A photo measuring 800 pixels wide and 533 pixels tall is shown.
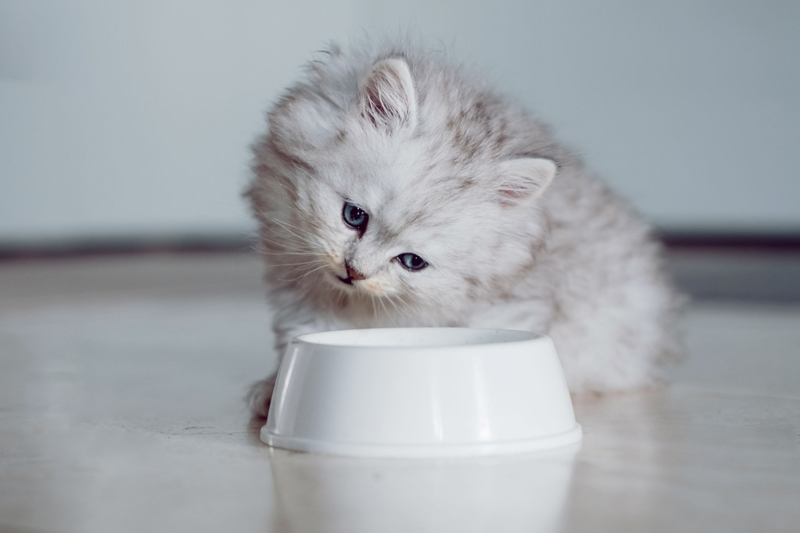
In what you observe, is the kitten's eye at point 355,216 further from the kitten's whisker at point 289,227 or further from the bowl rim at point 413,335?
the bowl rim at point 413,335

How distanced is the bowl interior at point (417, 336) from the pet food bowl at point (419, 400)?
18 cm

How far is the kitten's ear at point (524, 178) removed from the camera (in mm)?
1813

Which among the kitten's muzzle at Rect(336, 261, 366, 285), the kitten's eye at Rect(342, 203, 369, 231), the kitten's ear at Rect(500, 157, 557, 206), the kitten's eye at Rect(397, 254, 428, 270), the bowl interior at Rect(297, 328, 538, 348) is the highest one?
the kitten's ear at Rect(500, 157, 557, 206)

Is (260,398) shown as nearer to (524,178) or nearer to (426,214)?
(426,214)

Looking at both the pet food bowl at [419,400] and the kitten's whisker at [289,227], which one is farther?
the kitten's whisker at [289,227]

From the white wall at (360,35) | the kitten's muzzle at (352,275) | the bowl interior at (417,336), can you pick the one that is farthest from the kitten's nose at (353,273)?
the white wall at (360,35)

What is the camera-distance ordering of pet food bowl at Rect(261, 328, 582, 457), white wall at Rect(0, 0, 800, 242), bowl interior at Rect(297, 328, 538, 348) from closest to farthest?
1. pet food bowl at Rect(261, 328, 582, 457)
2. bowl interior at Rect(297, 328, 538, 348)
3. white wall at Rect(0, 0, 800, 242)

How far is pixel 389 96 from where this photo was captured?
1812 millimetres

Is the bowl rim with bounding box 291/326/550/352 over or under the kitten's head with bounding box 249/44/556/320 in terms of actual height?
under

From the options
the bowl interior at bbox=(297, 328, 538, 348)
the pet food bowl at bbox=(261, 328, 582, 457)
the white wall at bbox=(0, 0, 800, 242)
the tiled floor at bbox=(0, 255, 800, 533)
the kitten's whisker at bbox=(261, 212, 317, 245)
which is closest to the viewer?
the tiled floor at bbox=(0, 255, 800, 533)

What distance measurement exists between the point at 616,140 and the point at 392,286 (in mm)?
4631

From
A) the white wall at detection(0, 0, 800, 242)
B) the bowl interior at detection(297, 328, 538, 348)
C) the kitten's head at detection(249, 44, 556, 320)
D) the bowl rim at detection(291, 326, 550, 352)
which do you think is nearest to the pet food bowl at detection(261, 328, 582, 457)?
the bowl rim at detection(291, 326, 550, 352)

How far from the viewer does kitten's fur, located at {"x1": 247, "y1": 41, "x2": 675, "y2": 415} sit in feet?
5.86

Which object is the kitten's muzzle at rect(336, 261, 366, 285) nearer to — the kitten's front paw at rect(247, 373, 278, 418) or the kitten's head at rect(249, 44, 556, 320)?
the kitten's head at rect(249, 44, 556, 320)
